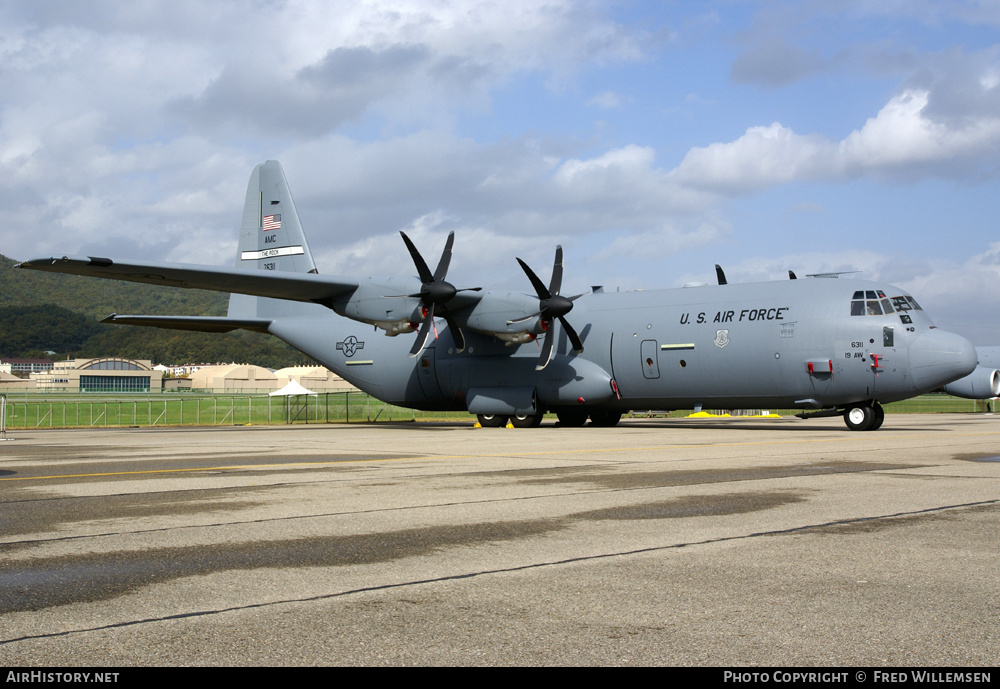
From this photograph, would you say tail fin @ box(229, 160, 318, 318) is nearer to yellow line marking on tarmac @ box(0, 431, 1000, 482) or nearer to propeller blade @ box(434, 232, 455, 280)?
propeller blade @ box(434, 232, 455, 280)

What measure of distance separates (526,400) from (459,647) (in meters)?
24.5

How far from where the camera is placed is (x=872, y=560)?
6012 millimetres

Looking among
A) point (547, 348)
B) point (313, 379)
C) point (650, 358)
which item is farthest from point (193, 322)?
point (313, 379)

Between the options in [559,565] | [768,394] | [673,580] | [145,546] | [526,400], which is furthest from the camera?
[526,400]

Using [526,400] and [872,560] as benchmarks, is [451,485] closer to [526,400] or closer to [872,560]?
[872,560]

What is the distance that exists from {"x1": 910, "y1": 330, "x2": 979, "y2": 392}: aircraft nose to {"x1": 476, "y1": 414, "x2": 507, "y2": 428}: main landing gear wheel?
12.7 metres

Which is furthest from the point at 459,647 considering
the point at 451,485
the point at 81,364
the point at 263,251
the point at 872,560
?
the point at 81,364

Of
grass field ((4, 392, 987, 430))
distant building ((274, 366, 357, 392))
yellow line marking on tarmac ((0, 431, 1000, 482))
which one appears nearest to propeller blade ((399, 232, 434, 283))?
yellow line marking on tarmac ((0, 431, 1000, 482))

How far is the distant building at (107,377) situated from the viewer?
427 ft

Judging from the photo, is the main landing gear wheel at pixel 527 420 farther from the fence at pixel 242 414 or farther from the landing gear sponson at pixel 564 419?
the fence at pixel 242 414

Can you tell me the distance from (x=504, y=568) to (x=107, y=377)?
140 meters

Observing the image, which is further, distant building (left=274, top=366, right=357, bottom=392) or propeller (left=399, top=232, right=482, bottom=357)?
distant building (left=274, top=366, right=357, bottom=392)

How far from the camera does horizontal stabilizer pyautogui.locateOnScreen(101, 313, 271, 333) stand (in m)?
29.5
